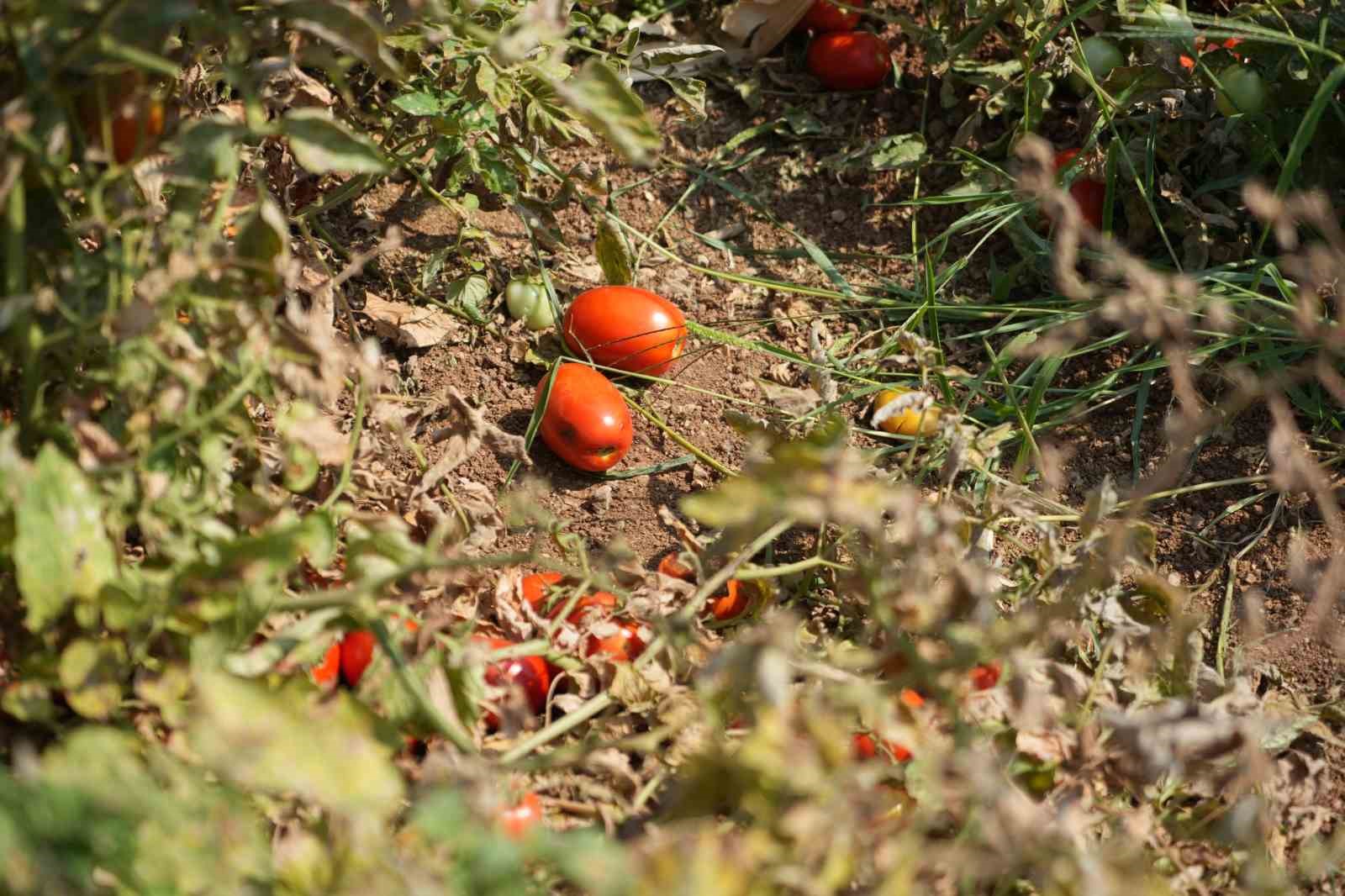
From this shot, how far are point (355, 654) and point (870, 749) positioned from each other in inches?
27.7

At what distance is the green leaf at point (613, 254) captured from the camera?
2.26 metres

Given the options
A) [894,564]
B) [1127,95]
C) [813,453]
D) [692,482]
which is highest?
[813,453]

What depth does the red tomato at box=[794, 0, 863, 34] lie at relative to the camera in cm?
292

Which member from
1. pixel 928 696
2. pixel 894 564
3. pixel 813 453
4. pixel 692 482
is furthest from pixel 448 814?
pixel 692 482

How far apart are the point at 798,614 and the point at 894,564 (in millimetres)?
247

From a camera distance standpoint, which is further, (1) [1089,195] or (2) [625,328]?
(1) [1089,195]

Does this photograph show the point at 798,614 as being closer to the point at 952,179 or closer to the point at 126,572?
the point at 126,572

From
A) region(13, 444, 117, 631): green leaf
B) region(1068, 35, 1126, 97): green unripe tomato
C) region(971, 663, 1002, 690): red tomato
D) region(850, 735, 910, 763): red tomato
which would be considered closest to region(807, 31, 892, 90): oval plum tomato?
region(1068, 35, 1126, 97): green unripe tomato

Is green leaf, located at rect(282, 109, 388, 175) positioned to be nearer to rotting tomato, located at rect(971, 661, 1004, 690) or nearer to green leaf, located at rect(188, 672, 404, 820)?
green leaf, located at rect(188, 672, 404, 820)

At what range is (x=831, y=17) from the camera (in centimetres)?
293

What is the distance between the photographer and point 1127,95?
7.87 feet

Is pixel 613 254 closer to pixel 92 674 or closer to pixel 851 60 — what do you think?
pixel 851 60

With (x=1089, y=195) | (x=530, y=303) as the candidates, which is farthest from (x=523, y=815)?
(x=1089, y=195)

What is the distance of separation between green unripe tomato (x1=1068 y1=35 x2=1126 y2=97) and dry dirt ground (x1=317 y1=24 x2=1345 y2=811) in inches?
11.4
